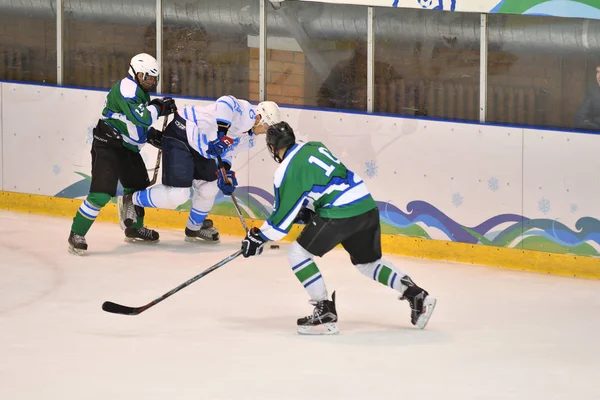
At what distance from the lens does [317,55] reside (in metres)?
8.59

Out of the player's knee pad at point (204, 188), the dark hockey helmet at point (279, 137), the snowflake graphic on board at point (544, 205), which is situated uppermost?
the dark hockey helmet at point (279, 137)

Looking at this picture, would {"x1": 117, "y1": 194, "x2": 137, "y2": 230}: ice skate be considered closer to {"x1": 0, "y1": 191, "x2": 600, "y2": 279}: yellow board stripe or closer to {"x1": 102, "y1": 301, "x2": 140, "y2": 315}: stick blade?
{"x1": 0, "y1": 191, "x2": 600, "y2": 279}: yellow board stripe

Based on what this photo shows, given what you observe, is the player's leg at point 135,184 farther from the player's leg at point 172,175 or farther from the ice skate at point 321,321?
the ice skate at point 321,321

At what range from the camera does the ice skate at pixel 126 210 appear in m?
8.46

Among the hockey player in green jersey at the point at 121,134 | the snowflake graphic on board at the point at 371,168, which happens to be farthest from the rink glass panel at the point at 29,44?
the snowflake graphic on board at the point at 371,168

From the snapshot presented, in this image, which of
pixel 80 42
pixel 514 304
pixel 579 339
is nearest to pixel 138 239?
pixel 80 42

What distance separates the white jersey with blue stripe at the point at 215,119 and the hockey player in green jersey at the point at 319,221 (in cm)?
180

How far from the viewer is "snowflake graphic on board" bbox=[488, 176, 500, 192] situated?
7789 mm

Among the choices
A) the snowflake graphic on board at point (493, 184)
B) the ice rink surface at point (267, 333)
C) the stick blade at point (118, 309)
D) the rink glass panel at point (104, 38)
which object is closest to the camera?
the ice rink surface at point (267, 333)

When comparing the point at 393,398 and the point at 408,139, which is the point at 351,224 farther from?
the point at 408,139

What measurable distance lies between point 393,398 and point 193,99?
12.9 ft

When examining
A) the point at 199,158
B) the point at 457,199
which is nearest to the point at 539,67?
the point at 457,199

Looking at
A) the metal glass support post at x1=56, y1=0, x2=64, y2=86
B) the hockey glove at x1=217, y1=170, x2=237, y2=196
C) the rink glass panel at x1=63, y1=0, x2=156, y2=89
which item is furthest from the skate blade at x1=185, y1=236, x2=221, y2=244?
the metal glass support post at x1=56, y1=0, x2=64, y2=86

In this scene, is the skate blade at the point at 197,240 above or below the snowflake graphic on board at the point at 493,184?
below
